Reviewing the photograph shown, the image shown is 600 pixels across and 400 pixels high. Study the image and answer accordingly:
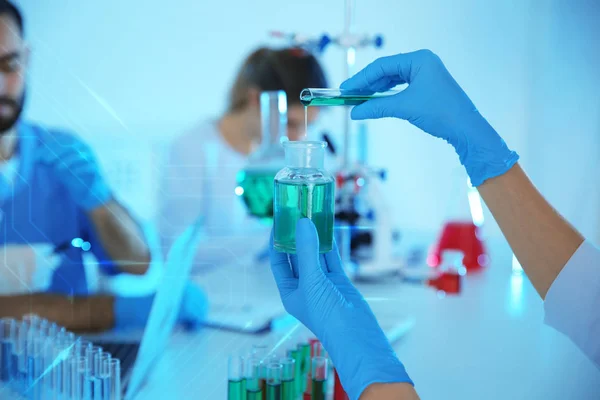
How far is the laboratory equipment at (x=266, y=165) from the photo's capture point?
1.53 m

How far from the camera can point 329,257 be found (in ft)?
3.58

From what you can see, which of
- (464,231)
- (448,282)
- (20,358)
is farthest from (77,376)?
(464,231)

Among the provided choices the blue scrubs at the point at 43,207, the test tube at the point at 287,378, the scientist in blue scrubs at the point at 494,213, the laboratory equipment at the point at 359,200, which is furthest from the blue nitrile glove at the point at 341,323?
the blue scrubs at the point at 43,207

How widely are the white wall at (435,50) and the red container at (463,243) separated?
20 cm

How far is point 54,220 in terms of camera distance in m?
1.71

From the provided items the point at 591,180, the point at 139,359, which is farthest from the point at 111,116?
the point at 591,180

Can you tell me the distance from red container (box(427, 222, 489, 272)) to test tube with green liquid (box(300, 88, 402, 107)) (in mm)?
1108

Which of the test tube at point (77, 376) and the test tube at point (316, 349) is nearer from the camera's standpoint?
the test tube at point (77, 376)

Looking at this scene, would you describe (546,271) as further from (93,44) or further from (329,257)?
(93,44)

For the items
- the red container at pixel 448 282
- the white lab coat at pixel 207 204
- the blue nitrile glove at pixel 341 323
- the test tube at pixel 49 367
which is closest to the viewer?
the blue nitrile glove at pixel 341 323

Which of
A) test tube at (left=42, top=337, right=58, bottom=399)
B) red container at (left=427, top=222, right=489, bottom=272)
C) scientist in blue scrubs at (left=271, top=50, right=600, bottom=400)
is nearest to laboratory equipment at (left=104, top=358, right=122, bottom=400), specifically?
test tube at (left=42, top=337, right=58, bottom=399)

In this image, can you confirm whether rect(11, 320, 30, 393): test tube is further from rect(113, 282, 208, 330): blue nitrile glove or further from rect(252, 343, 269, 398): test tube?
rect(252, 343, 269, 398): test tube

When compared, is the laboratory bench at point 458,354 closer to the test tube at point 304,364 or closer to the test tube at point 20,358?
the test tube at point 304,364

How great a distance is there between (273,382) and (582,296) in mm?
571
